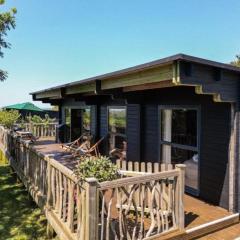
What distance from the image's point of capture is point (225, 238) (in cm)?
378

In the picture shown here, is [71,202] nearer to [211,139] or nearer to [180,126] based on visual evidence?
[211,139]

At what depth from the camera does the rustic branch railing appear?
15367 millimetres

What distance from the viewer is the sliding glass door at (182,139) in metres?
5.29

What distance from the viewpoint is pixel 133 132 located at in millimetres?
7363

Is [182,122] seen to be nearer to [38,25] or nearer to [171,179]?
[171,179]

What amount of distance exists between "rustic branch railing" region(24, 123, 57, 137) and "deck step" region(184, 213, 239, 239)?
41.1 ft

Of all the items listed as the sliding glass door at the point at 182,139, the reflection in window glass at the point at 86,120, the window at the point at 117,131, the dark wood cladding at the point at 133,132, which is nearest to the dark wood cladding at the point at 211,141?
the sliding glass door at the point at 182,139

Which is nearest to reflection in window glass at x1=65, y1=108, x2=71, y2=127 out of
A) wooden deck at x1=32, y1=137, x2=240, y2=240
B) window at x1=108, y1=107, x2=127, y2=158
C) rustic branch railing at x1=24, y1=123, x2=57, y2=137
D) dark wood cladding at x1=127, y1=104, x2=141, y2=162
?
rustic branch railing at x1=24, y1=123, x2=57, y2=137

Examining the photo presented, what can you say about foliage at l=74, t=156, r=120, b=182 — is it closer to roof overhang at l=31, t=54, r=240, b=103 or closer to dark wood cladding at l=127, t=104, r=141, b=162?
roof overhang at l=31, t=54, r=240, b=103

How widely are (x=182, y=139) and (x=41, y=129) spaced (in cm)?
1186

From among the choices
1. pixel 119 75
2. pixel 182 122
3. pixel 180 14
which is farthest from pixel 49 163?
pixel 180 14

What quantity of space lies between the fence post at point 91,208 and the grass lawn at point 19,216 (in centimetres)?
219

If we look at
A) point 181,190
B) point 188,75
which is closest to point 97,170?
point 181,190


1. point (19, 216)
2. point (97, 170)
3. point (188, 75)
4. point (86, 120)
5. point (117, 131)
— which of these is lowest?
point (19, 216)
